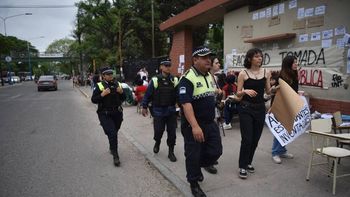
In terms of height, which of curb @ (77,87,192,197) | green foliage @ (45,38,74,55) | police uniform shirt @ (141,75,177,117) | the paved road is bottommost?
the paved road

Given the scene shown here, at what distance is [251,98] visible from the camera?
4.47 meters

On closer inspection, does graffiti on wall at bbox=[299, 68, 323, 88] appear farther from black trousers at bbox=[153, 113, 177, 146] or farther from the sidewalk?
black trousers at bbox=[153, 113, 177, 146]

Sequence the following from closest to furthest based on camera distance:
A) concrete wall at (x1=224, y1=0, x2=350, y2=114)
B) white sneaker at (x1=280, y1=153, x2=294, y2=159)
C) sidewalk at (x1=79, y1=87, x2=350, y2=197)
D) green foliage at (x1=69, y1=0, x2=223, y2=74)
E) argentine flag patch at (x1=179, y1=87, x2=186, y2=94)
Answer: argentine flag patch at (x1=179, y1=87, x2=186, y2=94), sidewalk at (x1=79, y1=87, x2=350, y2=197), white sneaker at (x1=280, y1=153, x2=294, y2=159), concrete wall at (x1=224, y1=0, x2=350, y2=114), green foliage at (x1=69, y1=0, x2=223, y2=74)

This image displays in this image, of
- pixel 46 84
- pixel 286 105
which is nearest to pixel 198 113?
pixel 286 105

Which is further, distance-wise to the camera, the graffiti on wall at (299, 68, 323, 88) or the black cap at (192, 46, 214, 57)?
the graffiti on wall at (299, 68, 323, 88)

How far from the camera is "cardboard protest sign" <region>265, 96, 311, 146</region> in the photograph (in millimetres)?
4594

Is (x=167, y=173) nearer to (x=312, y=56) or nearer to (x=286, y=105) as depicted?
(x=286, y=105)

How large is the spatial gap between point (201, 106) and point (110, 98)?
2361mm

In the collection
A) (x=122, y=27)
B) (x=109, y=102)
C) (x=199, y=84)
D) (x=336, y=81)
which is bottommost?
(x=109, y=102)

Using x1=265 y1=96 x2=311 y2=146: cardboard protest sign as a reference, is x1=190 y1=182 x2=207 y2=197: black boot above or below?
below

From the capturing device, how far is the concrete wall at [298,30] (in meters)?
7.30

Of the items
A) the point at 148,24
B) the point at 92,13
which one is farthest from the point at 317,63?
the point at 92,13

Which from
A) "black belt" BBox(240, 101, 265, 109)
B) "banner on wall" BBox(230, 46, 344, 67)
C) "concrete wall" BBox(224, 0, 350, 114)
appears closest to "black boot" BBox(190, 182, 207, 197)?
"black belt" BBox(240, 101, 265, 109)

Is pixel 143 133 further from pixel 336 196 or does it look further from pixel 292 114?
pixel 336 196
